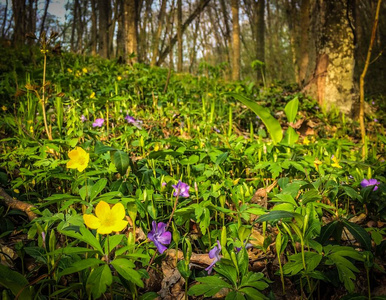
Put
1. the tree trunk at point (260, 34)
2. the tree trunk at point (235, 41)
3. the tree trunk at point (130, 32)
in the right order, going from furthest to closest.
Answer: the tree trunk at point (235, 41), the tree trunk at point (260, 34), the tree trunk at point (130, 32)

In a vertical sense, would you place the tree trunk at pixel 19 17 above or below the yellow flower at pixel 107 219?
above

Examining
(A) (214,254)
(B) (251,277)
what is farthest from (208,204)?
(B) (251,277)

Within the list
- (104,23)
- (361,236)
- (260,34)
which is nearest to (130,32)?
(260,34)

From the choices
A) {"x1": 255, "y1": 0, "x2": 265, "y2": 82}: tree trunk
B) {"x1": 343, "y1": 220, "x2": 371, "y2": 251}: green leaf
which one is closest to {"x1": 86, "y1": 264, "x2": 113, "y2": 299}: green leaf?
{"x1": 343, "y1": 220, "x2": 371, "y2": 251}: green leaf

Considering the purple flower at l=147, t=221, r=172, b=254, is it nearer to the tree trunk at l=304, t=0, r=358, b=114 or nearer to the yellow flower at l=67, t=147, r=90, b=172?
the yellow flower at l=67, t=147, r=90, b=172

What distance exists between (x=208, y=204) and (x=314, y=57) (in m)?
3.72

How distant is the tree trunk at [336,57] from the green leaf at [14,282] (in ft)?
12.6

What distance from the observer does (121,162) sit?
4.04ft

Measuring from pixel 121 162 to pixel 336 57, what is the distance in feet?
12.0

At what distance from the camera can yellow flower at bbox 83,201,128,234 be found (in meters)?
0.81

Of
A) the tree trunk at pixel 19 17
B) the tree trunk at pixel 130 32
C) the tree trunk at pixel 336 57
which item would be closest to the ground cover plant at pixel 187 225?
the tree trunk at pixel 336 57

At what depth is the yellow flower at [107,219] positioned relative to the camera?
81 cm

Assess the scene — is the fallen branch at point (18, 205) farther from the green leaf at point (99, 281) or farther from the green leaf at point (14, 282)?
the green leaf at point (99, 281)

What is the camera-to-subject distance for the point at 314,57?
3941mm
